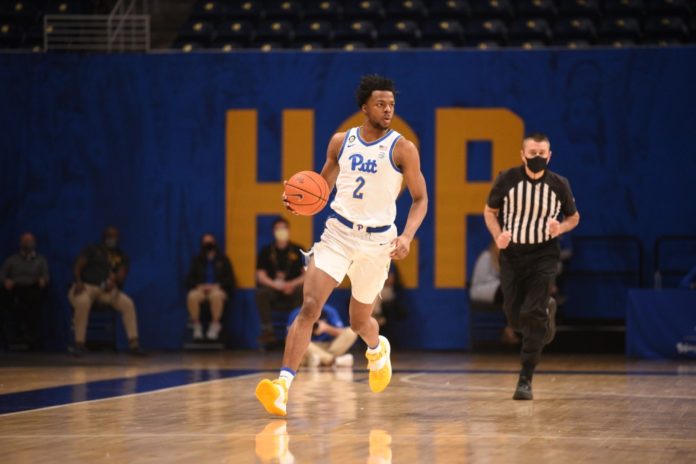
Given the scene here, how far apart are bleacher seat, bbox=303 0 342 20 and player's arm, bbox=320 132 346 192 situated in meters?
10.5

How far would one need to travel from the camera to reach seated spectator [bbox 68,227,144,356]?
50.5 feet

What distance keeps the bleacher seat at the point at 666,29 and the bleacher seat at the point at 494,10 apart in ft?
6.57

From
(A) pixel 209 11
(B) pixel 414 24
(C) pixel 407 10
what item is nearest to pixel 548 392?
(B) pixel 414 24

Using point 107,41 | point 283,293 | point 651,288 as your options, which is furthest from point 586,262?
point 107,41

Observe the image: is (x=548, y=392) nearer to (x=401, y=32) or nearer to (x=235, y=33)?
(x=401, y=32)

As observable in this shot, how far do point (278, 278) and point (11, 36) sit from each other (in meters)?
6.04

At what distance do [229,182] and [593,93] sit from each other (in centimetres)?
502

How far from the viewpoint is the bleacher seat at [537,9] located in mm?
17609

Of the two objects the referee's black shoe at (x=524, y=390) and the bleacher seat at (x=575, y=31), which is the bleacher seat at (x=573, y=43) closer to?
the bleacher seat at (x=575, y=31)

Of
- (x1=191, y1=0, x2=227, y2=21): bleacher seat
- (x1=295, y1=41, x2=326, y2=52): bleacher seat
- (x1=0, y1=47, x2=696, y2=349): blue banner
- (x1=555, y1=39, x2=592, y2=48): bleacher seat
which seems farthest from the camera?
(x1=191, y1=0, x2=227, y2=21): bleacher seat

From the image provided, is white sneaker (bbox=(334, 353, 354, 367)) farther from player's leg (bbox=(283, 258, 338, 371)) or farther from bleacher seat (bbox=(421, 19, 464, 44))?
bleacher seat (bbox=(421, 19, 464, 44))

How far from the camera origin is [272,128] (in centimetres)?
1644

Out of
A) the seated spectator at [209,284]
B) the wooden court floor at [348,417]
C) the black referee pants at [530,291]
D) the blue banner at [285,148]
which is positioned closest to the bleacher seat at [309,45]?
the blue banner at [285,148]

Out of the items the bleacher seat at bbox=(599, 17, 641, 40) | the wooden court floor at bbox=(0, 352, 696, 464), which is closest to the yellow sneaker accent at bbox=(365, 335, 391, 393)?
the wooden court floor at bbox=(0, 352, 696, 464)
